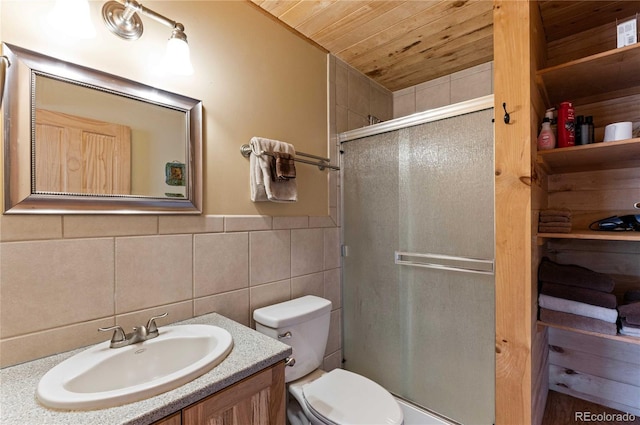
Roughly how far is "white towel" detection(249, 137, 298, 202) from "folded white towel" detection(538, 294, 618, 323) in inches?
50.6

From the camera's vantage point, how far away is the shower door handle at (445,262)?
1.44m

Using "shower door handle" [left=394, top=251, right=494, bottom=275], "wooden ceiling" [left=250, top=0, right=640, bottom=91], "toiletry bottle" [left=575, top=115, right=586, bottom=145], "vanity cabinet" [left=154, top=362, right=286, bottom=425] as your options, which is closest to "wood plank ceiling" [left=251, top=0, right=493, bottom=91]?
"wooden ceiling" [left=250, top=0, right=640, bottom=91]

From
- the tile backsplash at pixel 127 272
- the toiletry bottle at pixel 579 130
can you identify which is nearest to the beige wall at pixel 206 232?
the tile backsplash at pixel 127 272

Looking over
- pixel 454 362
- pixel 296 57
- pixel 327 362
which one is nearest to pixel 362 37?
pixel 296 57

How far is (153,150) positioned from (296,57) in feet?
3.42

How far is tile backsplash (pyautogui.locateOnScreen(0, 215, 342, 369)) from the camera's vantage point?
878 mm

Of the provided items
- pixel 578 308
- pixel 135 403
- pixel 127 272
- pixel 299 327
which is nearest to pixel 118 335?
pixel 127 272

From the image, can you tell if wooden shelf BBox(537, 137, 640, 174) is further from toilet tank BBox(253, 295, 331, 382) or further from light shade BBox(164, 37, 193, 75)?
light shade BBox(164, 37, 193, 75)

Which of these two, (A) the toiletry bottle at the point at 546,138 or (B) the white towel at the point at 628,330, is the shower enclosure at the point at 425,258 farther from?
(B) the white towel at the point at 628,330

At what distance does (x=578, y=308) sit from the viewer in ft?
4.09

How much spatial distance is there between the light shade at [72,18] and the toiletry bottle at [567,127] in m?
1.88

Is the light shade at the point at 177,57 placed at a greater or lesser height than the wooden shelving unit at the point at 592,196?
greater

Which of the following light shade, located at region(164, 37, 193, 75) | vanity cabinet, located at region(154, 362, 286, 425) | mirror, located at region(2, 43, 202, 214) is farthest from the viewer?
light shade, located at region(164, 37, 193, 75)

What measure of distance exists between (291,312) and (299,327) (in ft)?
0.28
